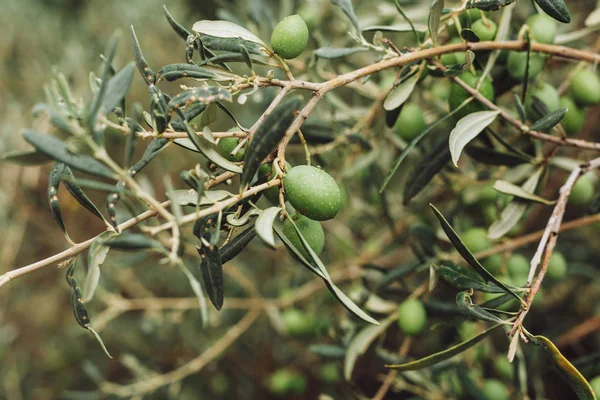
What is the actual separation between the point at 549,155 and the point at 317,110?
3.04 ft

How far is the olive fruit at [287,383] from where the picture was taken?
249cm

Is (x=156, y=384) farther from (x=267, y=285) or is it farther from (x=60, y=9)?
(x=60, y=9)

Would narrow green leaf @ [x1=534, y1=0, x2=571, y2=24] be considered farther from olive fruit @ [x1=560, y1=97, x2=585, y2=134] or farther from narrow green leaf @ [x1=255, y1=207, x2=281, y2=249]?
narrow green leaf @ [x1=255, y1=207, x2=281, y2=249]

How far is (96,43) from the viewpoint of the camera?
3.46 m

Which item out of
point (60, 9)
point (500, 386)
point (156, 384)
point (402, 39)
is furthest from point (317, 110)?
point (60, 9)

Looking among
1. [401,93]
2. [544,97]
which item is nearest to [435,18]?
[401,93]

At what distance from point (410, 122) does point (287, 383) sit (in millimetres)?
1532

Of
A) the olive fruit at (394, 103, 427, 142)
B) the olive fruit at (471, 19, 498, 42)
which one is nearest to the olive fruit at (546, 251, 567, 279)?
the olive fruit at (394, 103, 427, 142)

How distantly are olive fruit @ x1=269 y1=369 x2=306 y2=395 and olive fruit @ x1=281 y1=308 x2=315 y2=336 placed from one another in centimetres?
41

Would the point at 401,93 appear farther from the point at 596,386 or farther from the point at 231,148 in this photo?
the point at 596,386

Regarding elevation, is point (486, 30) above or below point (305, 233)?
above

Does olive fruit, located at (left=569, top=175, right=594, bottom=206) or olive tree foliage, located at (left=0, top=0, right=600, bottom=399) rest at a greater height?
olive tree foliage, located at (left=0, top=0, right=600, bottom=399)

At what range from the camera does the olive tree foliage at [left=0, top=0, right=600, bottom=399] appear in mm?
924

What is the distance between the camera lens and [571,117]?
1528mm
